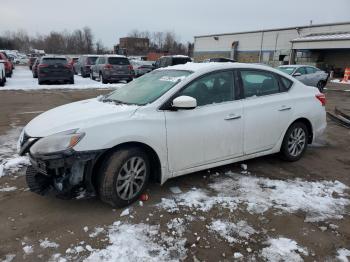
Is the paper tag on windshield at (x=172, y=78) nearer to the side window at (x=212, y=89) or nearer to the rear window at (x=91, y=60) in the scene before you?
the side window at (x=212, y=89)

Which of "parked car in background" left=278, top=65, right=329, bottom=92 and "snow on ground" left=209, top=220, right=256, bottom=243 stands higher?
"snow on ground" left=209, top=220, right=256, bottom=243

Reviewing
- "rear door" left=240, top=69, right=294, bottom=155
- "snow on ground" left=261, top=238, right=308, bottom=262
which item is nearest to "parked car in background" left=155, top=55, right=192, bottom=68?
"rear door" left=240, top=69, right=294, bottom=155

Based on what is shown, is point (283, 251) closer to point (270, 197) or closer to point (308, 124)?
point (270, 197)

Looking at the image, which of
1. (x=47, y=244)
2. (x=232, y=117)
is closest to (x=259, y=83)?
(x=232, y=117)

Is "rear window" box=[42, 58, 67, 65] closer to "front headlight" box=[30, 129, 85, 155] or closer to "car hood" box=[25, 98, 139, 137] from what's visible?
"car hood" box=[25, 98, 139, 137]

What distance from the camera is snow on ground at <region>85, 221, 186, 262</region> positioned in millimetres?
3049

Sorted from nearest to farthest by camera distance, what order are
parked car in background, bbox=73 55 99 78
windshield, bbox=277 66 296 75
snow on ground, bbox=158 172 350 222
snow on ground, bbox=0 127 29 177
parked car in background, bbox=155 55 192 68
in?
snow on ground, bbox=158 172 350 222 < snow on ground, bbox=0 127 29 177 < windshield, bbox=277 66 296 75 < parked car in background, bbox=155 55 192 68 < parked car in background, bbox=73 55 99 78

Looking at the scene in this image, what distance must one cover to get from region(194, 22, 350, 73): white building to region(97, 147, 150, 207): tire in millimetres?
33032

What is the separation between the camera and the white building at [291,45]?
3472 centimetres

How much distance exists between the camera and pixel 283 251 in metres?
3.21

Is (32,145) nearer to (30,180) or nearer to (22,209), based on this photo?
(30,180)

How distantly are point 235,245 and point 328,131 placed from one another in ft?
19.8

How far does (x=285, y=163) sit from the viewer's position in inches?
220

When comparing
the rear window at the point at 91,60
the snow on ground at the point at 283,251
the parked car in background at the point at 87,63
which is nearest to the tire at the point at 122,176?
the snow on ground at the point at 283,251
